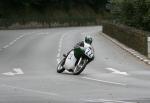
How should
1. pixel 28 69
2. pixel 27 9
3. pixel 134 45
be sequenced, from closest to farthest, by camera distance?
pixel 28 69 → pixel 134 45 → pixel 27 9

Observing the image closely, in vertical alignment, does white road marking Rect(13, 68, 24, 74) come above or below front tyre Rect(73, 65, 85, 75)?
below

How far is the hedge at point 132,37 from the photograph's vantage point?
30.3 m

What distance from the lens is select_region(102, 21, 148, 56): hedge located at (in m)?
30.3

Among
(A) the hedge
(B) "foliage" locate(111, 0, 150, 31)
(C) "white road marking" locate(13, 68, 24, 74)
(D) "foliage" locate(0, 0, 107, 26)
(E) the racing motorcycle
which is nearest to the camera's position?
(E) the racing motorcycle

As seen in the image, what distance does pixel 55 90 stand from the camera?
15.1m

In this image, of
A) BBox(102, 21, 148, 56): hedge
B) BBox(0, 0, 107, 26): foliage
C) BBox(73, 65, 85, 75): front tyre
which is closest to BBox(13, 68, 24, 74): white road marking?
BBox(73, 65, 85, 75): front tyre

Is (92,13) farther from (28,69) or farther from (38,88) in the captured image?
(38,88)

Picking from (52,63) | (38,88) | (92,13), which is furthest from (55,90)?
(92,13)

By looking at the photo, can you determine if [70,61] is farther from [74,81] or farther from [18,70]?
[74,81]

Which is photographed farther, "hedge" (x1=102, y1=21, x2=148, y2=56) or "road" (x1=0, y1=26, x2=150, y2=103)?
"hedge" (x1=102, y1=21, x2=148, y2=56)

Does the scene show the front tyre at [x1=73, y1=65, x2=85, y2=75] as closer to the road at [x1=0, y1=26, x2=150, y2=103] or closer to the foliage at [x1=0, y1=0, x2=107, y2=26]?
the road at [x1=0, y1=26, x2=150, y2=103]

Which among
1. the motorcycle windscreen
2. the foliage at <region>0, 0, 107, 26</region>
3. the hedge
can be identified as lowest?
the foliage at <region>0, 0, 107, 26</region>

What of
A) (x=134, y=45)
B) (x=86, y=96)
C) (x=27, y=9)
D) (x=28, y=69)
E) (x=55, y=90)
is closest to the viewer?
(x=86, y=96)

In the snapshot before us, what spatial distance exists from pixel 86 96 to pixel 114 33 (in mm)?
31831
